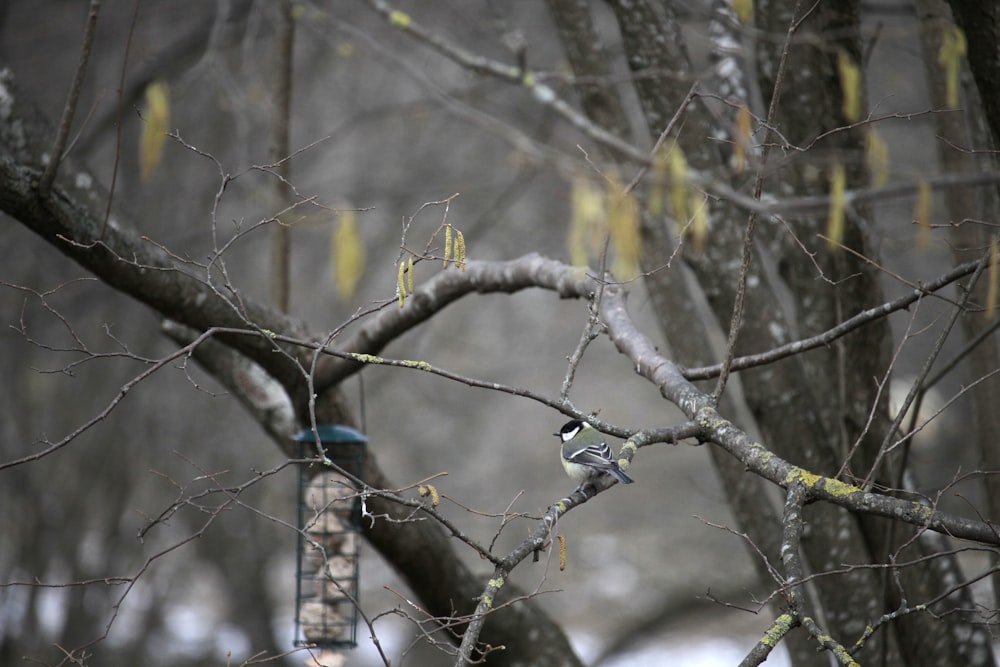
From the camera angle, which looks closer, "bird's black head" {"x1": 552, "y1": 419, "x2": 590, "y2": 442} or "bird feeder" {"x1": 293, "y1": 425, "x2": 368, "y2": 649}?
"bird feeder" {"x1": 293, "y1": 425, "x2": 368, "y2": 649}

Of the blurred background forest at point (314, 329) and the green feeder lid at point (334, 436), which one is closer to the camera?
the green feeder lid at point (334, 436)

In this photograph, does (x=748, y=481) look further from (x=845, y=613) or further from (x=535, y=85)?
(x=535, y=85)

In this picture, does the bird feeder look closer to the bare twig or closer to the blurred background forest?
the bare twig

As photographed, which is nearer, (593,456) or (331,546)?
(593,456)

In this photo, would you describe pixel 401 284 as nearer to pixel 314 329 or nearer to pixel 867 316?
pixel 867 316

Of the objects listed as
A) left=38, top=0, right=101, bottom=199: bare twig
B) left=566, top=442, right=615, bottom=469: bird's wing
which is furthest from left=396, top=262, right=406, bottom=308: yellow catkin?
left=566, top=442, right=615, bottom=469: bird's wing

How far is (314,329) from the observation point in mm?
8547

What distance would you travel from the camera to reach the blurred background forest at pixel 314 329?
326 inches

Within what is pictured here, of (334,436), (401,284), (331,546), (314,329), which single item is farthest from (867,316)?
(314,329)

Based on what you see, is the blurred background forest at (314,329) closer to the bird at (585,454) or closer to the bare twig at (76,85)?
the bird at (585,454)

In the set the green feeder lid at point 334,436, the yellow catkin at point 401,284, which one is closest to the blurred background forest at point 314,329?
the green feeder lid at point 334,436

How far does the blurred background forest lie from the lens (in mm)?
8281

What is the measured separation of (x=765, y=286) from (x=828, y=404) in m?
0.58

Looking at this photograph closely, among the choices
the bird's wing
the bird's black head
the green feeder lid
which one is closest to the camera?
the bird's wing
